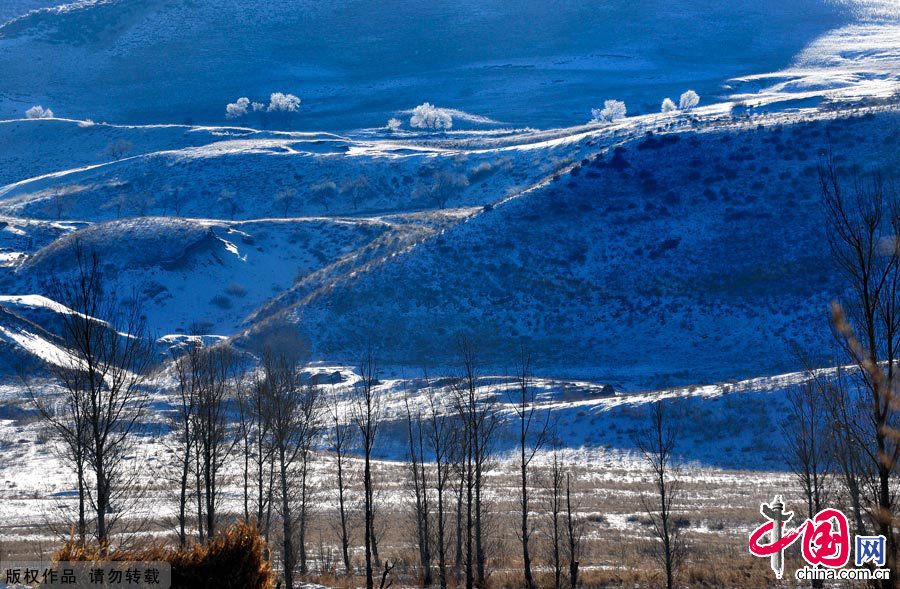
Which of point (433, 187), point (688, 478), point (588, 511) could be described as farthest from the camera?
point (433, 187)

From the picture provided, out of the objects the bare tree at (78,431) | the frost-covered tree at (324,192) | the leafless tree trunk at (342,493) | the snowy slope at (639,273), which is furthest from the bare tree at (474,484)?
the frost-covered tree at (324,192)

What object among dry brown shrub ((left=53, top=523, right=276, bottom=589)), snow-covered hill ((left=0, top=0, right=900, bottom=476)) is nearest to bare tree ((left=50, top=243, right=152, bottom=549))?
dry brown shrub ((left=53, top=523, right=276, bottom=589))

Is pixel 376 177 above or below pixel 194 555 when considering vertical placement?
above

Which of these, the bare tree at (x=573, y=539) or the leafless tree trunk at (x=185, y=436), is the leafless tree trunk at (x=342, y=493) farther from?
the bare tree at (x=573, y=539)

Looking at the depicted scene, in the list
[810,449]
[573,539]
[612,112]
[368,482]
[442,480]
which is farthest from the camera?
[612,112]

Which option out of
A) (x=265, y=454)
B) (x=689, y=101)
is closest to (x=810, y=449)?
(x=265, y=454)

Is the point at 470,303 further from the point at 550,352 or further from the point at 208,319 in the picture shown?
the point at 208,319

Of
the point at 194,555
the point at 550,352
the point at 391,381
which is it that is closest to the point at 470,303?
the point at 550,352

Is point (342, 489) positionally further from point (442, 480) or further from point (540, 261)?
point (540, 261)
